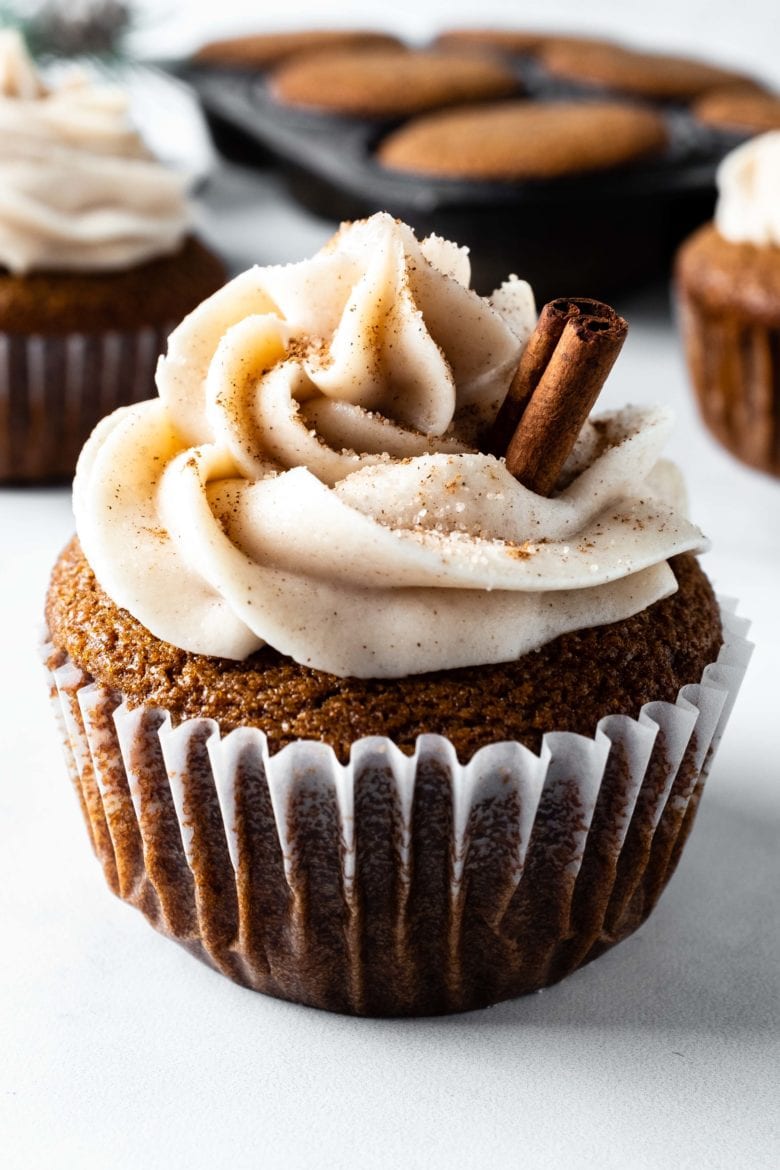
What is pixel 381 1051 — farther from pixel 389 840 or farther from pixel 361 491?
pixel 361 491

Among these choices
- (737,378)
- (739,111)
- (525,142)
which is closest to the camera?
(737,378)

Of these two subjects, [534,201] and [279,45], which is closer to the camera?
[534,201]

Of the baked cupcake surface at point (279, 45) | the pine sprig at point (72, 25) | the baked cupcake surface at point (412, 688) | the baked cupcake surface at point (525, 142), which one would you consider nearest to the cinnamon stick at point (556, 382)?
the baked cupcake surface at point (412, 688)

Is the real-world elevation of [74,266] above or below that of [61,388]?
above

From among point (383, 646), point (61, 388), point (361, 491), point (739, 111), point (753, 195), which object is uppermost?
point (361, 491)

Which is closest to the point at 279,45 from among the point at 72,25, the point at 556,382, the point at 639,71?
the point at 72,25

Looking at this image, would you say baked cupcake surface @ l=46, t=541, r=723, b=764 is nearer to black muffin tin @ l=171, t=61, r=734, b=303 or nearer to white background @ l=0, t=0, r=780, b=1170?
white background @ l=0, t=0, r=780, b=1170

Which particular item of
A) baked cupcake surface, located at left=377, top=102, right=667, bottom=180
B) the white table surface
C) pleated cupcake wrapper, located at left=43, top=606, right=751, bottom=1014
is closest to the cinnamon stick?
pleated cupcake wrapper, located at left=43, top=606, right=751, bottom=1014

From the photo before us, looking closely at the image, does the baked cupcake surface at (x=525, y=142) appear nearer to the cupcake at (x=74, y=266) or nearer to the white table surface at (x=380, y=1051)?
the cupcake at (x=74, y=266)
